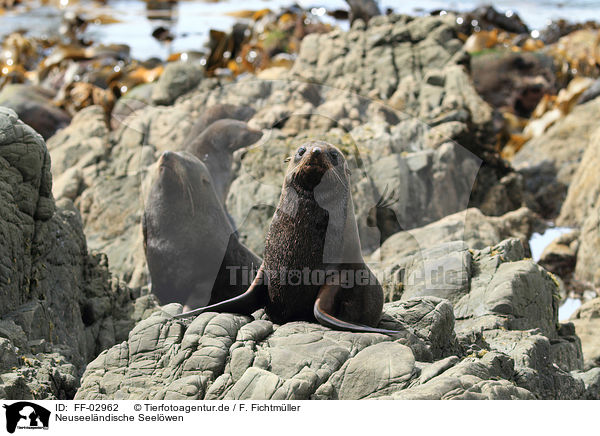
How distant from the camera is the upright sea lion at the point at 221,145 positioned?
6.79m

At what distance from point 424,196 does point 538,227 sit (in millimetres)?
5552

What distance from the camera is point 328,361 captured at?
16.0ft

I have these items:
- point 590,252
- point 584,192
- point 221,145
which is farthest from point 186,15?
point 221,145

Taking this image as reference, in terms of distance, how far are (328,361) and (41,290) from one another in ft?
9.91

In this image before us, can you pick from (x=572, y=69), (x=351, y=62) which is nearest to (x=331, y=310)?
(x=351, y=62)

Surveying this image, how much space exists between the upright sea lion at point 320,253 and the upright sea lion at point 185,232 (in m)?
0.89

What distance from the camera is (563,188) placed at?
45.9 ft

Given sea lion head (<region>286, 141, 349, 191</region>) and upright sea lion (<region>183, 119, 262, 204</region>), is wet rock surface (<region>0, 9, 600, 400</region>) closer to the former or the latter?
upright sea lion (<region>183, 119, 262, 204</region>)

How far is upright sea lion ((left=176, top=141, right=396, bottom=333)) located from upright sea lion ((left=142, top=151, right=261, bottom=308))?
891mm
